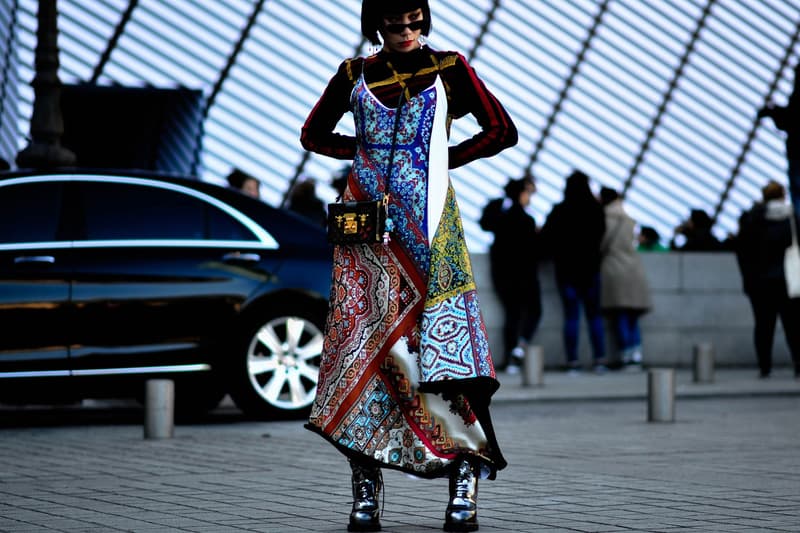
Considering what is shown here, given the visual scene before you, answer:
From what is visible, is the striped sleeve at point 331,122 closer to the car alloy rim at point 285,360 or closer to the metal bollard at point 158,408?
the metal bollard at point 158,408

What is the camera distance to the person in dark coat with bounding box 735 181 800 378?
46.4ft

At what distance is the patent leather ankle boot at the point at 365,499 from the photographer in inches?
193

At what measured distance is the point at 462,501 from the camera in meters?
4.89

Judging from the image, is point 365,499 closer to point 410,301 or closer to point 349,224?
point 410,301

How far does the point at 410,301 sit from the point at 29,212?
4.76 m

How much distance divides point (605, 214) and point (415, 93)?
10.5 meters

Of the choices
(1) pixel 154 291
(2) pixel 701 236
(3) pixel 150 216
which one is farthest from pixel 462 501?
(2) pixel 701 236

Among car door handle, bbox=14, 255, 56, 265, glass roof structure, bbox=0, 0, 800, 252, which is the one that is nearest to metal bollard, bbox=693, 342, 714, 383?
car door handle, bbox=14, 255, 56, 265

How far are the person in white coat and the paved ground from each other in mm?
4327

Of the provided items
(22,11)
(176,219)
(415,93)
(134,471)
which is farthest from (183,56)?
(415,93)

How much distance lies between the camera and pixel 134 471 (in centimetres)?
679

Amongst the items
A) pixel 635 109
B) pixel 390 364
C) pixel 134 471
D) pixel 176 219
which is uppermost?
pixel 635 109

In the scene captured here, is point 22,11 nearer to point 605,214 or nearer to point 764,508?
point 605,214

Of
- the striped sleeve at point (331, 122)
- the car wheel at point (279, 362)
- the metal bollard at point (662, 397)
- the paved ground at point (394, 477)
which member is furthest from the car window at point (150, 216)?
the striped sleeve at point (331, 122)
